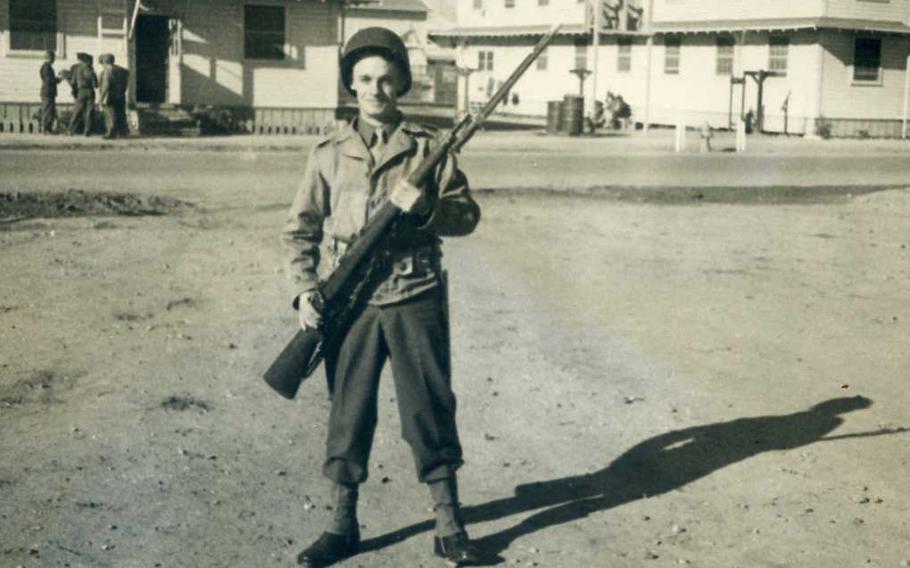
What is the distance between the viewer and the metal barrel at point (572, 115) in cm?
3526

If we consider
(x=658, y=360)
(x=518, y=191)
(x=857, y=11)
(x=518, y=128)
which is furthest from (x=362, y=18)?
(x=658, y=360)

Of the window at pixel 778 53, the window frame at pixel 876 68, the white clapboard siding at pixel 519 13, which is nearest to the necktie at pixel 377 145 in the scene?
the window frame at pixel 876 68

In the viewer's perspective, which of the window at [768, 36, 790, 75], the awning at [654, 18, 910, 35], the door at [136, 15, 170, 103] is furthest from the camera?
the window at [768, 36, 790, 75]

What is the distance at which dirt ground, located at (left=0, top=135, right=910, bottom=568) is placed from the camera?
5145mm

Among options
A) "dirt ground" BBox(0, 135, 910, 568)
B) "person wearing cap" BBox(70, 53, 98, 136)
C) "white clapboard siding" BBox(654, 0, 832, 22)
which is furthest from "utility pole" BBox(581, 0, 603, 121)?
"dirt ground" BBox(0, 135, 910, 568)

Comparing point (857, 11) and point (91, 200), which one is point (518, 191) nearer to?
point (91, 200)

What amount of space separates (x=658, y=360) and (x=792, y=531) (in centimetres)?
332

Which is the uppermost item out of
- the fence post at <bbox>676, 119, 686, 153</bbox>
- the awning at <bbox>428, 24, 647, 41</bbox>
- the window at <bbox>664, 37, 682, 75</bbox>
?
the awning at <bbox>428, 24, 647, 41</bbox>

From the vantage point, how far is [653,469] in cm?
613

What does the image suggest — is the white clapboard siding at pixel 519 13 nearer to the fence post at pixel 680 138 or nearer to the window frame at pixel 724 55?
the window frame at pixel 724 55

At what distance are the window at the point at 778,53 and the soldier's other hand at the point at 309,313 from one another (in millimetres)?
36780

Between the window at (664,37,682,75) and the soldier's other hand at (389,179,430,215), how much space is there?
4073 cm

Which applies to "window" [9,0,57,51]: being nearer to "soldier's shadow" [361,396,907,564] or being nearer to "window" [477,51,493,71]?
"soldier's shadow" [361,396,907,564]

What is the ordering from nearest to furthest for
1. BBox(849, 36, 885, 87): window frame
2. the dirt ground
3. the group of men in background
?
1. the dirt ground
2. the group of men in background
3. BBox(849, 36, 885, 87): window frame
